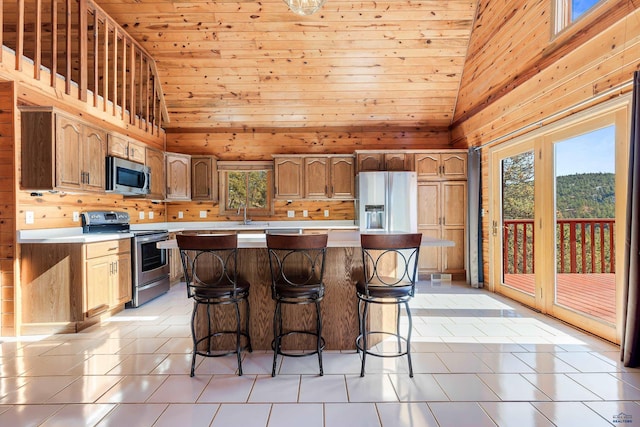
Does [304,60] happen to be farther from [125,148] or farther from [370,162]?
[125,148]

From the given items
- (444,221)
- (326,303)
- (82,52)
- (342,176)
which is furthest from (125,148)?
(444,221)

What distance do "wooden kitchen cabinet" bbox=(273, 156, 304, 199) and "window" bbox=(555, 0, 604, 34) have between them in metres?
3.79

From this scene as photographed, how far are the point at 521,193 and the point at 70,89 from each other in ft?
18.2

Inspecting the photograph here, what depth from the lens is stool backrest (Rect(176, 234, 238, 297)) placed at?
7.63 feet

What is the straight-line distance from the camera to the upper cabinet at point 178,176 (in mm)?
5480

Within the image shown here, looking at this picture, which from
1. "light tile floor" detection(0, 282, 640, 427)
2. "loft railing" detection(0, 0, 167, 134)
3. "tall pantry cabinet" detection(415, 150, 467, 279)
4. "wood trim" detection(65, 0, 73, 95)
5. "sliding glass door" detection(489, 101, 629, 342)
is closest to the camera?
"light tile floor" detection(0, 282, 640, 427)

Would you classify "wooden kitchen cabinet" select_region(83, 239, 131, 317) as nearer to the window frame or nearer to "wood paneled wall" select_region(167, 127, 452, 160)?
"wood paneled wall" select_region(167, 127, 452, 160)

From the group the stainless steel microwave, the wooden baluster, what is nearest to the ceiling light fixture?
the wooden baluster

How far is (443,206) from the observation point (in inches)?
217

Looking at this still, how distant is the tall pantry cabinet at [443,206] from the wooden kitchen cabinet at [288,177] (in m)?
2.04

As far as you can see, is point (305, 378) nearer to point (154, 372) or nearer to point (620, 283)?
point (154, 372)

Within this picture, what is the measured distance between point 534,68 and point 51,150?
16.4 ft

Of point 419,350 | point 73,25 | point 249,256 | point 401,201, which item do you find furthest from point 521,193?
point 73,25

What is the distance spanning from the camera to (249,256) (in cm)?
280
